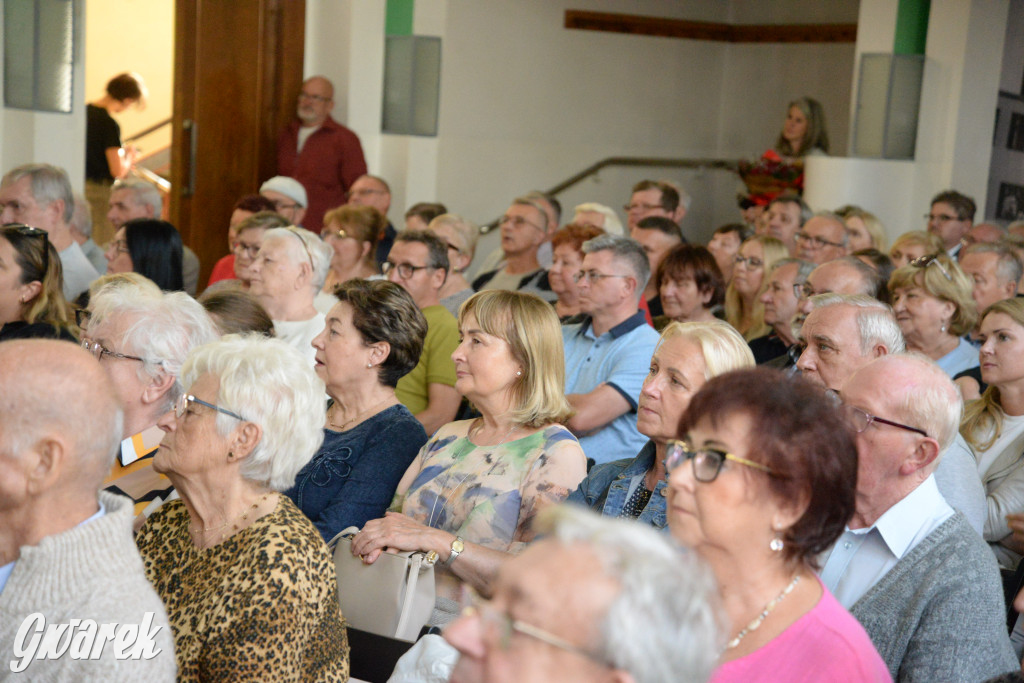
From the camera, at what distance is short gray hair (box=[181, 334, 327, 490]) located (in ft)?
7.16

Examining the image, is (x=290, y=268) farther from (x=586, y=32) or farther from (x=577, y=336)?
(x=586, y=32)

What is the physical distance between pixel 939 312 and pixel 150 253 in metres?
3.47

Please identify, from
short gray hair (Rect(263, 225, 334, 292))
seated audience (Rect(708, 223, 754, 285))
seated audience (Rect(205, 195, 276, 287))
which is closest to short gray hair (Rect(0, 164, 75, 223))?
seated audience (Rect(205, 195, 276, 287))

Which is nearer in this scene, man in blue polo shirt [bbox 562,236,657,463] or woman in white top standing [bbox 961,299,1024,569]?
woman in white top standing [bbox 961,299,1024,569]

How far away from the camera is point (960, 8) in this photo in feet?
27.3

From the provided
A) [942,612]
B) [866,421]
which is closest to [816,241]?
[866,421]

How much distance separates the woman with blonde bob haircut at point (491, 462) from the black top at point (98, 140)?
640 cm

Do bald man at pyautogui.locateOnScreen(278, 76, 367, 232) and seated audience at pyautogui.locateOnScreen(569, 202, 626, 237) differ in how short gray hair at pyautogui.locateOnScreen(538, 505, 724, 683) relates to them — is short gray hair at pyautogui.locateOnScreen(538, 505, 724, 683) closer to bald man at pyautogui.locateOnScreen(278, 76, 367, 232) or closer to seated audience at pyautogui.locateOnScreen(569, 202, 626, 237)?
seated audience at pyautogui.locateOnScreen(569, 202, 626, 237)

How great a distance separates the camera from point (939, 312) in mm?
4188

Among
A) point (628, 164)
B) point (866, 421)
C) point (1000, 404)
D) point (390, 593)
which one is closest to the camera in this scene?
point (866, 421)

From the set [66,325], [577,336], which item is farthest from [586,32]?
[66,325]

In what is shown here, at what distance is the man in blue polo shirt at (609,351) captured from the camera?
3662 millimetres

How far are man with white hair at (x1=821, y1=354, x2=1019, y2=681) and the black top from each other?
7.56 metres

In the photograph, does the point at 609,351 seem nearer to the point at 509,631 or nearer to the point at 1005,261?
the point at 1005,261
